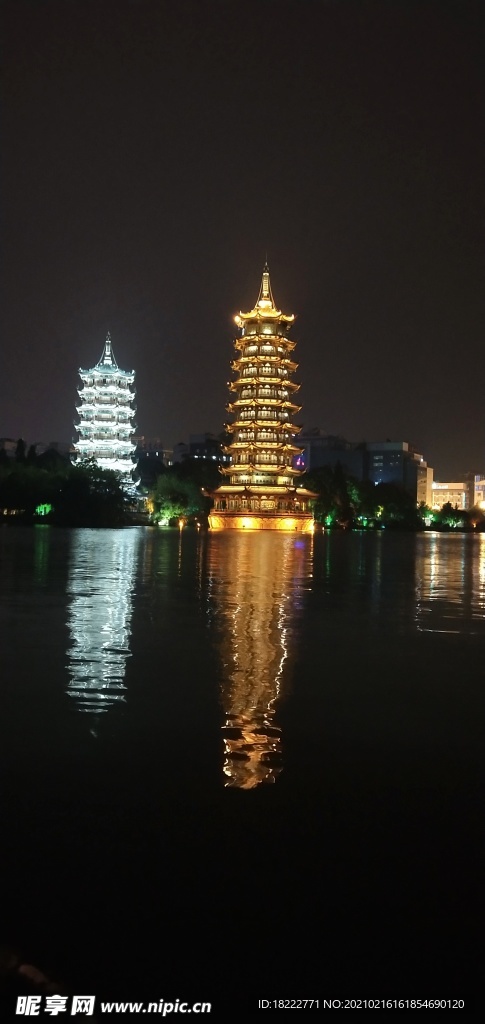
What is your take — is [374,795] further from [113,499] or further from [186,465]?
[186,465]

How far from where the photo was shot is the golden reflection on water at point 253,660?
6.02m

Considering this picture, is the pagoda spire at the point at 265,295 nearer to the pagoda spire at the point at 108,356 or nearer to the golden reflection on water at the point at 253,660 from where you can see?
the pagoda spire at the point at 108,356

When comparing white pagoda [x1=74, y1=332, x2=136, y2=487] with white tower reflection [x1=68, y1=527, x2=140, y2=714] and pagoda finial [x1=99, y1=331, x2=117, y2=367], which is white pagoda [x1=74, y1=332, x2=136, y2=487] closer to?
pagoda finial [x1=99, y1=331, x2=117, y2=367]

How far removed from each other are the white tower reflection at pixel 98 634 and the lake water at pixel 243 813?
0.07 m

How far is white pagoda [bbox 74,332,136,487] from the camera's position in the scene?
11244 cm

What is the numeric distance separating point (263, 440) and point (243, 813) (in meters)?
94.1

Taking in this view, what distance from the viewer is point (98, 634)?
465 inches

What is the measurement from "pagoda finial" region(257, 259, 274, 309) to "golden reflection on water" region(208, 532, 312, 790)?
87047 mm

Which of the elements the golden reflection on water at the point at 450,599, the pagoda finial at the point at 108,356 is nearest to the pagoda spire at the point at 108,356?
the pagoda finial at the point at 108,356

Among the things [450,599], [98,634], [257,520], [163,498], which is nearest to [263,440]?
[257,520]

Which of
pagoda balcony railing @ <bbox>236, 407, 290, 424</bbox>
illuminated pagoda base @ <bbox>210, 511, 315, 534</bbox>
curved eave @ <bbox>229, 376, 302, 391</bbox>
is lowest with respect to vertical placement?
illuminated pagoda base @ <bbox>210, 511, 315, 534</bbox>

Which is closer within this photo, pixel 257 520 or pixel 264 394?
pixel 257 520

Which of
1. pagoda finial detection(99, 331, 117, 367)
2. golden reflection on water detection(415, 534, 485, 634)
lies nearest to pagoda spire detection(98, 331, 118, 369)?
pagoda finial detection(99, 331, 117, 367)

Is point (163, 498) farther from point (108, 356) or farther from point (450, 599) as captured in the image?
point (450, 599)
